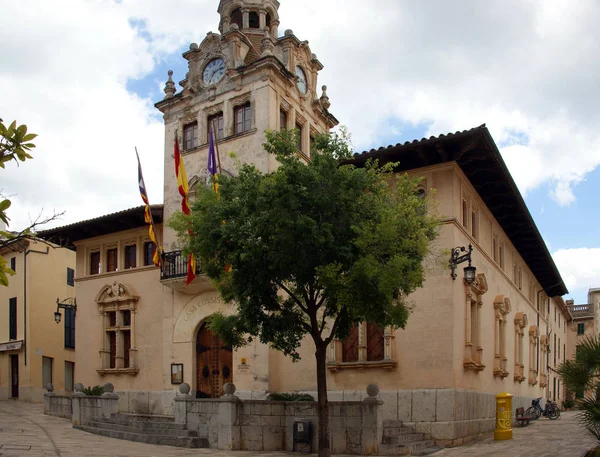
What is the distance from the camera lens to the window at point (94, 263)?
92.2 ft

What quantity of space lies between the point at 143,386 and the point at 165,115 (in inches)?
404

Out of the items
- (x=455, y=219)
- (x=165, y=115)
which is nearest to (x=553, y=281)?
(x=455, y=219)

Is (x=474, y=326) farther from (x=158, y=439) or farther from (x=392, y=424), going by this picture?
(x=158, y=439)

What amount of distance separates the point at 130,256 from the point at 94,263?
212 cm

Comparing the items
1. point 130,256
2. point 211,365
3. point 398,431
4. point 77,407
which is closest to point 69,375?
point 130,256

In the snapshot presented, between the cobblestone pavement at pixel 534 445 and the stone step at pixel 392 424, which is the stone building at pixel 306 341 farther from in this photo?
the cobblestone pavement at pixel 534 445

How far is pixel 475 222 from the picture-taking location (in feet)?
74.1

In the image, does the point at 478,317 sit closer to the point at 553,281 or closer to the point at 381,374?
the point at 381,374

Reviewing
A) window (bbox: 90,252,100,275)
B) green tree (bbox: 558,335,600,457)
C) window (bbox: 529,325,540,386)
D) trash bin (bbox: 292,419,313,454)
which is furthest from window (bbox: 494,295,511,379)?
window (bbox: 90,252,100,275)

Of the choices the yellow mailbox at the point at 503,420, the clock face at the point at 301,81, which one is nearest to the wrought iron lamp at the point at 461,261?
the yellow mailbox at the point at 503,420

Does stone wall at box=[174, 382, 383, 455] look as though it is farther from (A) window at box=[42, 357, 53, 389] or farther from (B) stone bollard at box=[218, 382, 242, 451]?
(A) window at box=[42, 357, 53, 389]

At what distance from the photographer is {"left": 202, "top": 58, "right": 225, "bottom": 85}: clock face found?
25.4 m

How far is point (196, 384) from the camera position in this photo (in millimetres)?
23812

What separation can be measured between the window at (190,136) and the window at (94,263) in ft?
20.6
